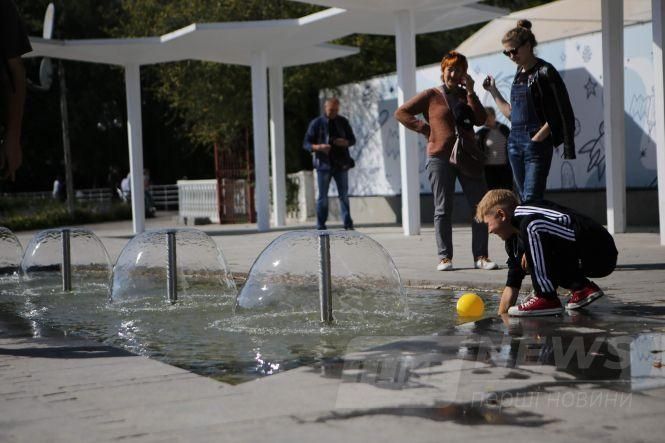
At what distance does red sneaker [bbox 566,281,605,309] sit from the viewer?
6914 mm

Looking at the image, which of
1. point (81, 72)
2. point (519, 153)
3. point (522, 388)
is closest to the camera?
point (522, 388)

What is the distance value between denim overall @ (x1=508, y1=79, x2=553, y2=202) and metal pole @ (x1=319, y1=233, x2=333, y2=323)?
2.34m

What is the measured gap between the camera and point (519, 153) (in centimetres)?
877

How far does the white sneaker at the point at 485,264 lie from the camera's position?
394 inches

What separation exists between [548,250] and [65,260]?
18.5 ft

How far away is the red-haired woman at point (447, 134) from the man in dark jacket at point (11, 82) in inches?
199

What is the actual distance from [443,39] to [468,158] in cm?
2967

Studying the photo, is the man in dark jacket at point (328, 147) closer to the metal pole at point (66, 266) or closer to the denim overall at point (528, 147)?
the metal pole at point (66, 266)

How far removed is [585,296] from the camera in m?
6.93

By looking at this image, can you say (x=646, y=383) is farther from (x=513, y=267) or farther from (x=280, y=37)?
(x=280, y=37)

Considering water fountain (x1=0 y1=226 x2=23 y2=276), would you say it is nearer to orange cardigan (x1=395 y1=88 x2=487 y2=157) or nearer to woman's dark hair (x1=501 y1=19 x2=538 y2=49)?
orange cardigan (x1=395 y1=88 x2=487 y2=157)

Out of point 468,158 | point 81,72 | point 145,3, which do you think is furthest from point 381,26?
point 81,72

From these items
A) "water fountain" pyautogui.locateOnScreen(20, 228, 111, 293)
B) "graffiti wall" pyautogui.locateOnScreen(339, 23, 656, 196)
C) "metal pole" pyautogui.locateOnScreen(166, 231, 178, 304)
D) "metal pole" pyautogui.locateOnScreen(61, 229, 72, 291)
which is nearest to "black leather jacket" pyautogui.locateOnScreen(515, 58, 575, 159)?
"metal pole" pyautogui.locateOnScreen(166, 231, 178, 304)
